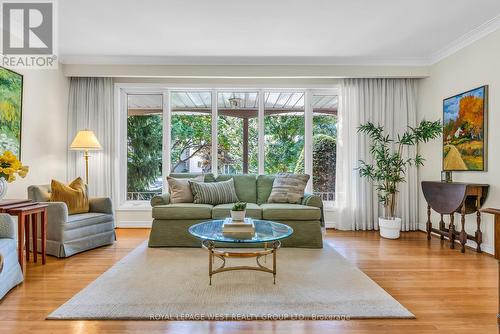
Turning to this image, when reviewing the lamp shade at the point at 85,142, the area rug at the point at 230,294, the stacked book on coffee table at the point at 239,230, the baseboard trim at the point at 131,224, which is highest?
the lamp shade at the point at 85,142

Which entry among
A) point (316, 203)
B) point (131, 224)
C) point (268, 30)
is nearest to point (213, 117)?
point (268, 30)

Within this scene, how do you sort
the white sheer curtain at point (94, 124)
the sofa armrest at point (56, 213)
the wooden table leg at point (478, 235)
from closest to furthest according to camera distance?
the sofa armrest at point (56, 213) → the wooden table leg at point (478, 235) → the white sheer curtain at point (94, 124)

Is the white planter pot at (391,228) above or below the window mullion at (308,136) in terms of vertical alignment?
below

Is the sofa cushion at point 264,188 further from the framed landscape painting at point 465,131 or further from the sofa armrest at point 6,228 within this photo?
the sofa armrest at point 6,228

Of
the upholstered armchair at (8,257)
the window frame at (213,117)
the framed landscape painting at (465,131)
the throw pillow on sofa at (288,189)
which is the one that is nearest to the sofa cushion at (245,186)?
the throw pillow on sofa at (288,189)

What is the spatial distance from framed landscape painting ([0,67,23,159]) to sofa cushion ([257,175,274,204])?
288 centimetres

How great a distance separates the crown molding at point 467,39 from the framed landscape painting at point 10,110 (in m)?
5.20

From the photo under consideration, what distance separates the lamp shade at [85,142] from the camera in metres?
4.07

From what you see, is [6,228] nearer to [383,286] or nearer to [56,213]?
[56,213]

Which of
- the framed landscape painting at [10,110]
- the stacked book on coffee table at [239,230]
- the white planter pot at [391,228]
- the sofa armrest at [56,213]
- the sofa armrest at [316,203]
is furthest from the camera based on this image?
the white planter pot at [391,228]

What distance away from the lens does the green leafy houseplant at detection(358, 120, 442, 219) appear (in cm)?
392

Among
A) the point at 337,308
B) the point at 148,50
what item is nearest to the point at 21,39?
the point at 148,50

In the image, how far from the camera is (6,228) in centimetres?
235

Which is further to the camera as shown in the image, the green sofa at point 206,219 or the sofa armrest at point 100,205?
the sofa armrest at point 100,205
